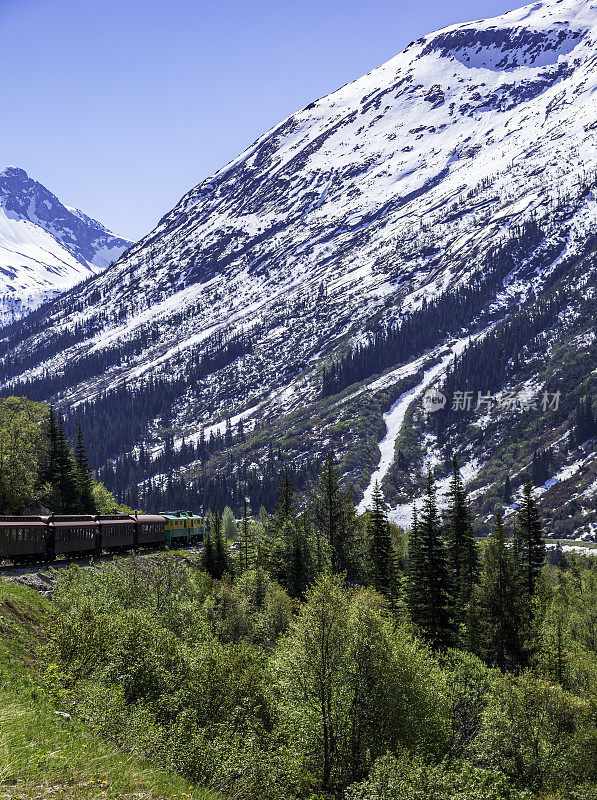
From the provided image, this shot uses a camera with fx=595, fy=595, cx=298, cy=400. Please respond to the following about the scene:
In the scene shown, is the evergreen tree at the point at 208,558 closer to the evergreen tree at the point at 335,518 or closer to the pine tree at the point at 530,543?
the evergreen tree at the point at 335,518

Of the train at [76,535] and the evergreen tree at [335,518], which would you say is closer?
the train at [76,535]

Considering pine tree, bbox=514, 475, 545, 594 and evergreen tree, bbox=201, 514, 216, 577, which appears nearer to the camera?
pine tree, bbox=514, 475, 545, 594

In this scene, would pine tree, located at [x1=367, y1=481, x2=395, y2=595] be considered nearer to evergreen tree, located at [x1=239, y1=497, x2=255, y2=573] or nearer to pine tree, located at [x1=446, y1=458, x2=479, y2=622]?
pine tree, located at [x1=446, y1=458, x2=479, y2=622]

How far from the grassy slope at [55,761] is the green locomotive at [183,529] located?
2585 inches

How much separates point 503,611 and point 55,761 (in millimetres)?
53214

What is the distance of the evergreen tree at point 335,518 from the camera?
78875mm

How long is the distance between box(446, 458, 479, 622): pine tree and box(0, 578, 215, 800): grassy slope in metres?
49.6

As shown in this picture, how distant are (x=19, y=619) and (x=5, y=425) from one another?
5950cm

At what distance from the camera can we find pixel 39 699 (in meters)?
24.4

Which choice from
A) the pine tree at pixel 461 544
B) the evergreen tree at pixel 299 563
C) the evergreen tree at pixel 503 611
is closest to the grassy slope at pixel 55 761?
the evergreen tree at pixel 503 611

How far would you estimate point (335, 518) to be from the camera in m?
79.3

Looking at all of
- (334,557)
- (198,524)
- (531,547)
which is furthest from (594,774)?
(198,524)

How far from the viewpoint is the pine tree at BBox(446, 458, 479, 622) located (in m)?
69.0

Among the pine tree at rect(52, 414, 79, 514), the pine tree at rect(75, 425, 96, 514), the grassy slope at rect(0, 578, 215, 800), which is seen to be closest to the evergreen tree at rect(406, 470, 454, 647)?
the grassy slope at rect(0, 578, 215, 800)
